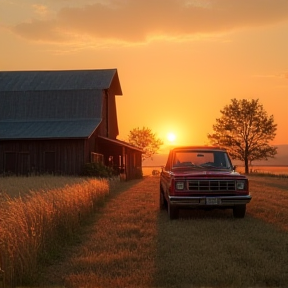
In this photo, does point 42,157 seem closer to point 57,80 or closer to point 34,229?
point 57,80

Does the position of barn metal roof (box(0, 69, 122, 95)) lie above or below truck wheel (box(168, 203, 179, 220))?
above

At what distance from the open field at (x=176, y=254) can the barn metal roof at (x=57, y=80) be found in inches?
1003

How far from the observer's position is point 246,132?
214 feet

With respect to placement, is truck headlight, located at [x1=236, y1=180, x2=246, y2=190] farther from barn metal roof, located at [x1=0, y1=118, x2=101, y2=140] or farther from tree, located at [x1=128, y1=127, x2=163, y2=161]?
tree, located at [x1=128, y1=127, x2=163, y2=161]

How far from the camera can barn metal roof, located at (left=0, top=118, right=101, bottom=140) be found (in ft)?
98.5

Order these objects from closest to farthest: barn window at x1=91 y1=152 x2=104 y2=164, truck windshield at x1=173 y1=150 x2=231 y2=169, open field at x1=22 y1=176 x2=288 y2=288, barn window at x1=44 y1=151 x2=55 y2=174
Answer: open field at x1=22 y1=176 x2=288 y2=288 < truck windshield at x1=173 y1=150 x2=231 y2=169 < barn window at x1=44 y1=151 x2=55 y2=174 < barn window at x1=91 y1=152 x2=104 y2=164

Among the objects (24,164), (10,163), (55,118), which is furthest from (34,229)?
(55,118)

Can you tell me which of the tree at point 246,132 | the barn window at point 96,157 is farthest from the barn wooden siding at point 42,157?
the tree at point 246,132

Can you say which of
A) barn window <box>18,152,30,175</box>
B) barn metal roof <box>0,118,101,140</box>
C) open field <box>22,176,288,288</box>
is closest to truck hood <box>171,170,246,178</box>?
open field <box>22,176,288,288</box>

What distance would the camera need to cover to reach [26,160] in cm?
3059

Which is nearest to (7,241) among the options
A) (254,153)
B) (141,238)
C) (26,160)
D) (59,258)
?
(59,258)

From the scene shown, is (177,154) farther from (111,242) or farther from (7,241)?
(7,241)

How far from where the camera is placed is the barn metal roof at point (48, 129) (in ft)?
98.5

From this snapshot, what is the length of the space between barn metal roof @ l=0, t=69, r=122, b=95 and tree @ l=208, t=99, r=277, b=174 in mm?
29570
